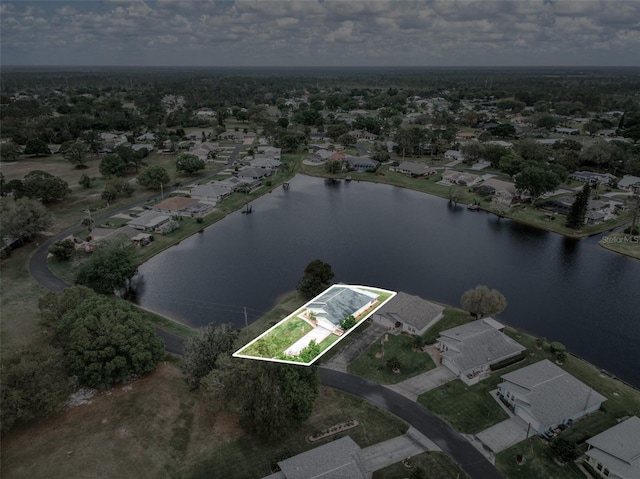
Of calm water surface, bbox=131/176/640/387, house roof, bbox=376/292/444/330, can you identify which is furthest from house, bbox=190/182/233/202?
house roof, bbox=376/292/444/330

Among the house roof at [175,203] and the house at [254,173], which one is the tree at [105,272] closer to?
the house roof at [175,203]

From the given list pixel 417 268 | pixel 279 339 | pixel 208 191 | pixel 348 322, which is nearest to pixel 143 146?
pixel 208 191

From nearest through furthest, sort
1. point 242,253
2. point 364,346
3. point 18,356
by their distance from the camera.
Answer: point 18,356, point 364,346, point 242,253

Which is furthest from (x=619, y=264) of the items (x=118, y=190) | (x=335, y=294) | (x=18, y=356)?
(x=118, y=190)

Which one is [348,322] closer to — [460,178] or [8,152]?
[460,178]

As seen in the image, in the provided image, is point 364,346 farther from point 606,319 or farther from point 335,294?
point 606,319
